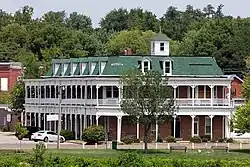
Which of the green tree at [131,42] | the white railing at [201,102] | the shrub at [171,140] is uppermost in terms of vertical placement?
the green tree at [131,42]

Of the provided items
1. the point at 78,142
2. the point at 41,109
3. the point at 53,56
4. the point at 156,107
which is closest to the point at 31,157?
the point at 156,107

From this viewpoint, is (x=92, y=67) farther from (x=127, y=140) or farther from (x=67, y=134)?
(x=127, y=140)

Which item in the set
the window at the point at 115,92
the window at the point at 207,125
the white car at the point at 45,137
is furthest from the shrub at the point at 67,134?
the window at the point at 207,125

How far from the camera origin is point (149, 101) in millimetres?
72625

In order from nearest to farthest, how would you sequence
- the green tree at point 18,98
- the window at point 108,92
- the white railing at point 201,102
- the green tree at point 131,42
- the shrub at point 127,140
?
the shrub at point 127,140
the white railing at point 201,102
the window at point 108,92
the green tree at point 18,98
the green tree at point 131,42

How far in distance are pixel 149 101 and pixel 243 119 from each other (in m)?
7.65

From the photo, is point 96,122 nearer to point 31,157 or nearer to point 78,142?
point 78,142

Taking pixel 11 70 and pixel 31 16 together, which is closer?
pixel 11 70

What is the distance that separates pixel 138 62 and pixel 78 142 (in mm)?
10710

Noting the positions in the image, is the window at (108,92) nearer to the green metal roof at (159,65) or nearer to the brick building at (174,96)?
the brick building at (174,96)

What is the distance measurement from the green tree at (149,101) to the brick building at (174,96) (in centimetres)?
1595

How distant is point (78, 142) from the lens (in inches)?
3460

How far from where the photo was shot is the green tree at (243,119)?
71750 millimetres

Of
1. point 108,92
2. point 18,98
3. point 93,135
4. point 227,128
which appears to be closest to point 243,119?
point 93,135
